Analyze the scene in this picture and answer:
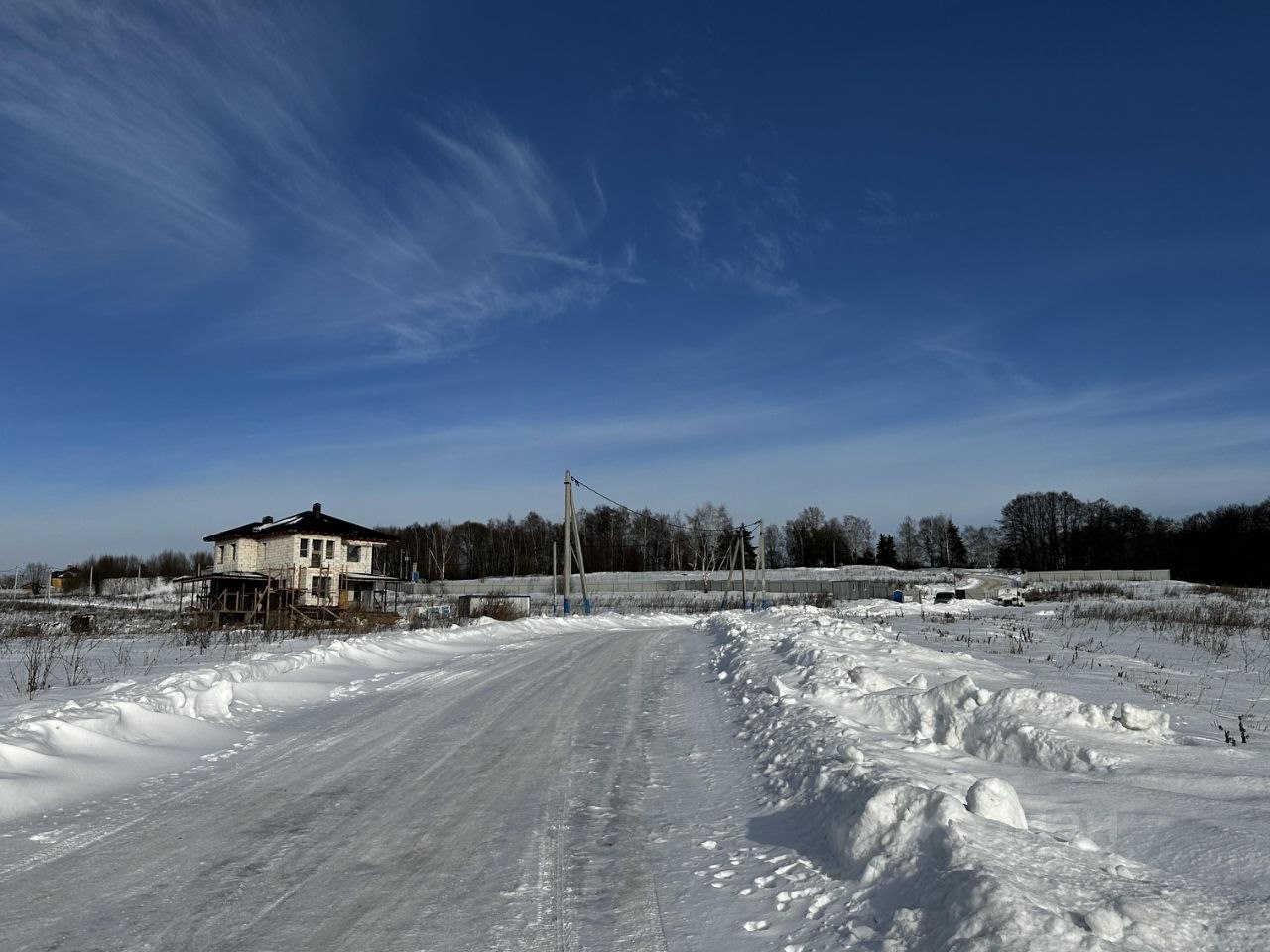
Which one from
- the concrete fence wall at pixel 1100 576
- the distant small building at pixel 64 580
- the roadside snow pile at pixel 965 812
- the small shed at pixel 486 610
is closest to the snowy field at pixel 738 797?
the roadside snow pile at pixel 965 812

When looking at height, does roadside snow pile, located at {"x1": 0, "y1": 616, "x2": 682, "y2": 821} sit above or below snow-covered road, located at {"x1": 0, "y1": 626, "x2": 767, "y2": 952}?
above

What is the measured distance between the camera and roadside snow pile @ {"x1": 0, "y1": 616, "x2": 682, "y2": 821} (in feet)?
20.9

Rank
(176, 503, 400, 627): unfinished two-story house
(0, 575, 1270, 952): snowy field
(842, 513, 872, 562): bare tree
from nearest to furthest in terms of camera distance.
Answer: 1. (0, 575, 1270, 952): snowy field
2. (176, 503, 400, 627): unfinished two-story house
3. (842, 513, 872, 562): bare tree

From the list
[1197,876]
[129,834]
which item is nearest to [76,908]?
[129,834]

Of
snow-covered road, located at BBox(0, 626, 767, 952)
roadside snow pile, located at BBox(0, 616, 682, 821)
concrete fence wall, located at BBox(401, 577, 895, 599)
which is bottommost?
concrete fence wall, located at BBox(401, 577, 895, 599)

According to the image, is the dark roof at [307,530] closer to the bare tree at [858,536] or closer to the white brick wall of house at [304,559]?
the white brick wall of house at [304,559]

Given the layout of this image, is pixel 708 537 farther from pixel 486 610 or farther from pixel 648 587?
pixel 486 610

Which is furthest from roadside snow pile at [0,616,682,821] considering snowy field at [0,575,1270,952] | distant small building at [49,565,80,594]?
distant small building at [49,565,80,594]

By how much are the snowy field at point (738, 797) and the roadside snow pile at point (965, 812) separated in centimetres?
2

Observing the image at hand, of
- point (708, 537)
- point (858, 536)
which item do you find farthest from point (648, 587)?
point (858, 536)

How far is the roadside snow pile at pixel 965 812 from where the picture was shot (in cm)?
316

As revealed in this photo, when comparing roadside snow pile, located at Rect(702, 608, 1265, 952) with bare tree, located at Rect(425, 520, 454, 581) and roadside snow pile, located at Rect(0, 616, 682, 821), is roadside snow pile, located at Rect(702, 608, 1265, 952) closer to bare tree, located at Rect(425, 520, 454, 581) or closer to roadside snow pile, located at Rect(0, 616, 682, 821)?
roadside snow pile, located at Rect(0, 616, 682, 821)

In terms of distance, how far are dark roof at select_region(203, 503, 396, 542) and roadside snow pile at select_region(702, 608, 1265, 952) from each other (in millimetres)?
42353

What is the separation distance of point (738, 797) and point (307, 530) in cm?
4505
